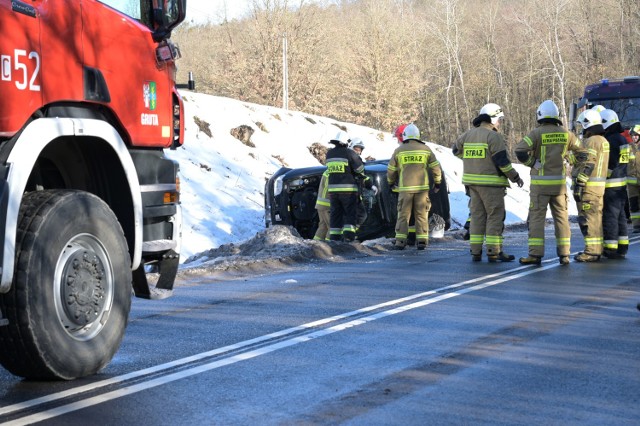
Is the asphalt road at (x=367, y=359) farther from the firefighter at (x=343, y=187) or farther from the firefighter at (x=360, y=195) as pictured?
the firefighter at (x=360, y=195)

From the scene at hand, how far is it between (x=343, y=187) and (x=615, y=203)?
4064 mm

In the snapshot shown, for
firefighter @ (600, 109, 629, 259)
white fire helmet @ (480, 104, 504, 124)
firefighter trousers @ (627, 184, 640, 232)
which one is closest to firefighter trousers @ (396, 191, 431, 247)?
white fire helmet @ (480, 104, 504, 124)

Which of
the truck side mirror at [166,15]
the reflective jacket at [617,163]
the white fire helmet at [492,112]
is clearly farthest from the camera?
the reflective jacket at [617,163]

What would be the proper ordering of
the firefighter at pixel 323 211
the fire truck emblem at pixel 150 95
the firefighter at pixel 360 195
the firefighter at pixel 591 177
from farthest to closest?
the firefighter at pixel 360 195, the firefighter at pixel 323 211, the firefighter at pixel 591 177, the fire truck emblem at pixel 150 95

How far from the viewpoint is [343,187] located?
51.3ft

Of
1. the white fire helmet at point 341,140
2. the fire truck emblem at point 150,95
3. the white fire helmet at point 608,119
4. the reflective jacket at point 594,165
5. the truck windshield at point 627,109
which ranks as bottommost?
the reflective jacket at point 594,165

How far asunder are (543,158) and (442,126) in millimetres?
68453

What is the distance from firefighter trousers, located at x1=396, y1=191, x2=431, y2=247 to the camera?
50.0 ft

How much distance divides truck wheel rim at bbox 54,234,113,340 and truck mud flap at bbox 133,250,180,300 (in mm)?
697

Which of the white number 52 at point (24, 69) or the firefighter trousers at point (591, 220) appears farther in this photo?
the firefighter trousers at point (591, 220)

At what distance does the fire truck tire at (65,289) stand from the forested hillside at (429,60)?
52.2 metres

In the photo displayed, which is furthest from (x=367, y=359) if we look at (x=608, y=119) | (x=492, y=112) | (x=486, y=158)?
(x=608, y=119)

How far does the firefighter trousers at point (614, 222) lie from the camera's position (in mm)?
13445

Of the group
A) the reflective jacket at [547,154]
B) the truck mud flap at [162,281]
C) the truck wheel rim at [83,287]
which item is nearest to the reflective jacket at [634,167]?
the reflective jacket at [547,154]
